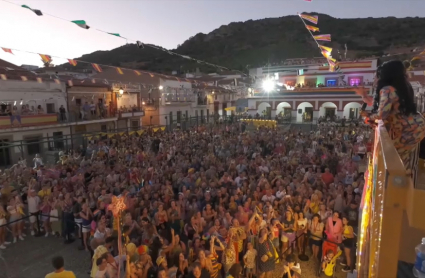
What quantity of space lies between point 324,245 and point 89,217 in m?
5.71

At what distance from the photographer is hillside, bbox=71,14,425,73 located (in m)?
92.7

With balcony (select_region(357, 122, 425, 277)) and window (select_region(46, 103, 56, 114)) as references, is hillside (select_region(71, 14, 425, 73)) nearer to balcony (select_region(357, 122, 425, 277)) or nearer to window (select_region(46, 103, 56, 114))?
window (select_region(46, 103, 56, 114))

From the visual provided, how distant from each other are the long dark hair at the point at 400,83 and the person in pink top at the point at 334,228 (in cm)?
477

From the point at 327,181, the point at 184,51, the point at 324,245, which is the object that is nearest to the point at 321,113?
the point at 327,181

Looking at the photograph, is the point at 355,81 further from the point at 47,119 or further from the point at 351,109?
the point at 47,119

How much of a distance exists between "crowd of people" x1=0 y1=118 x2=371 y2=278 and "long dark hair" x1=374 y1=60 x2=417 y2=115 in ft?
11.3

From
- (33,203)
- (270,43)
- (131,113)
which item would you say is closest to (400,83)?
(33,203)

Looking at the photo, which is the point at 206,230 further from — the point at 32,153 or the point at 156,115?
the point at 156,115

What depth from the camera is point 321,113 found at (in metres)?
35.0

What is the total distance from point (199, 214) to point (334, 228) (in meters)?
3.03

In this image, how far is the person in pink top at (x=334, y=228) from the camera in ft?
21.6

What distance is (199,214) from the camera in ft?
23.7

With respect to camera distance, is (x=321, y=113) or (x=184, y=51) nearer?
(x=321, y=113)

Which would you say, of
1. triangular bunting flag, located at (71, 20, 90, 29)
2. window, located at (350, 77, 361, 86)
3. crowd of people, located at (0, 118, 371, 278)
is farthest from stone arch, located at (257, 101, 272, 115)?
triangular bunting flag, located at (71, 20, 90, 29)
